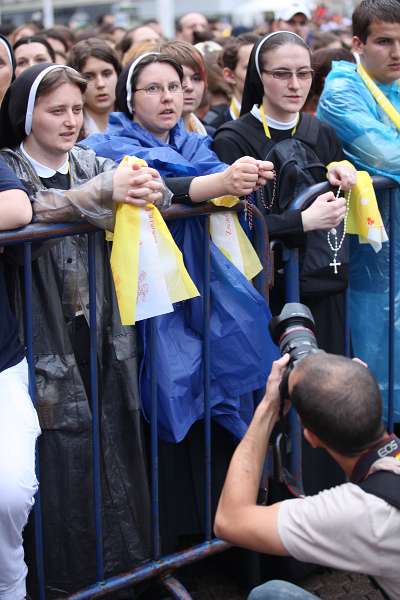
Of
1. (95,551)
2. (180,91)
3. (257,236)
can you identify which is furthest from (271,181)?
(95,551)

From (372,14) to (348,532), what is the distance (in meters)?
2.93

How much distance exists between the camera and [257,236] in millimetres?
3623

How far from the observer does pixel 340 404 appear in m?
2.42

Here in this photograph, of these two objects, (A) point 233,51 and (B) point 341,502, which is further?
(A) point 233,51

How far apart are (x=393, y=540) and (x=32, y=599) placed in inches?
61.8

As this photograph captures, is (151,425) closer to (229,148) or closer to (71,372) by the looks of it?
(71,372)

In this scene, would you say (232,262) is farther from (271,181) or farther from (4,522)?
(4,522)

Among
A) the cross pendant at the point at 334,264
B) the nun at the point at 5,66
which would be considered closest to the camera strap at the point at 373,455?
the cross pendant at the point at 334,264

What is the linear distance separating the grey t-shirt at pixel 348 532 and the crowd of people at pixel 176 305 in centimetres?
3

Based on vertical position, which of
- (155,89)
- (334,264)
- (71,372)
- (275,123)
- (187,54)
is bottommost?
(71,372)

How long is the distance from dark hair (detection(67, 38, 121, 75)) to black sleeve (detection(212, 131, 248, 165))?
207cm

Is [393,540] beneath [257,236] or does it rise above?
beneath

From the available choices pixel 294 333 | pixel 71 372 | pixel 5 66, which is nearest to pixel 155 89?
pixel 5 66

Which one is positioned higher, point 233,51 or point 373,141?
point 233,51
